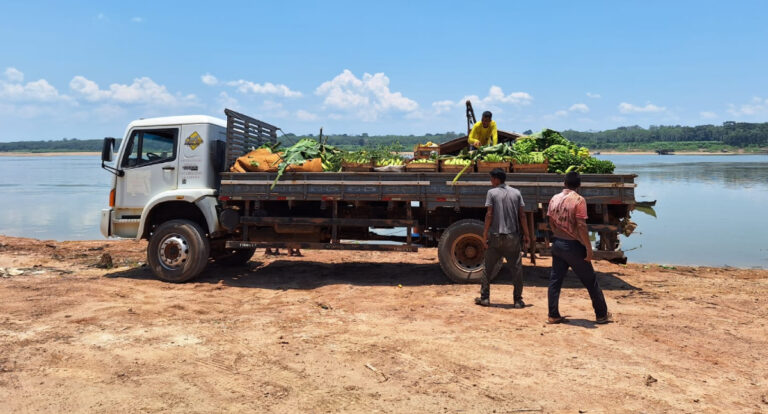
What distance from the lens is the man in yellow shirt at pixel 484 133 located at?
30.3 feet

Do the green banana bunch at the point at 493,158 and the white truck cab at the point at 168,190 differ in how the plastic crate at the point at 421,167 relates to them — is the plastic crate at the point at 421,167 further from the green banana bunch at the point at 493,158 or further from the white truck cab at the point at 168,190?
the white truck cab at the point at 168,190

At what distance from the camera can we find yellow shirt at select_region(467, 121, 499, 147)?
927 centimetres

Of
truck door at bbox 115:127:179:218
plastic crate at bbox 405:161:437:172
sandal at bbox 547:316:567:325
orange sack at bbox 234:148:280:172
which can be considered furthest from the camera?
truck door at bbox 115:127:179:218

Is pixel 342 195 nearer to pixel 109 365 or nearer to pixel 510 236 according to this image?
pixel 510 236

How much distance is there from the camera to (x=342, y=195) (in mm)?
8211

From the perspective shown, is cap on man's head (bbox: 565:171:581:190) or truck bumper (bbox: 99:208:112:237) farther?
truck bumper (bbox: 99:208:112:237)

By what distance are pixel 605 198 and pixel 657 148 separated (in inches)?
5050

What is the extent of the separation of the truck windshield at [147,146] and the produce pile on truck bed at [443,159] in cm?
125

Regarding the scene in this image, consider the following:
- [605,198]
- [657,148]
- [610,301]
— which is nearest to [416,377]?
[610,301]

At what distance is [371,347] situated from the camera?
17.2ft

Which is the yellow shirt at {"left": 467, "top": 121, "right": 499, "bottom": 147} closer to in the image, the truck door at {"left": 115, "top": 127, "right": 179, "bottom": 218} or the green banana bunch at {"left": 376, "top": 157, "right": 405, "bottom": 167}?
the green banana bunch at {"left": 376, "top": 157, "right": 405, "bottom": 167}

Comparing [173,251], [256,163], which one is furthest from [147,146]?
[256,163]

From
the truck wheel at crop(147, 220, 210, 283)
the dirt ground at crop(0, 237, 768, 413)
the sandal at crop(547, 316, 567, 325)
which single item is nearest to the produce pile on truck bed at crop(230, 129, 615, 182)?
the truck wheel at crop(147, 220, 210, 283)

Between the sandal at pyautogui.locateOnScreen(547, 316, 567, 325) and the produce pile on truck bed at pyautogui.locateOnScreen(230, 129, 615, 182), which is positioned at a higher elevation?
the produce pile on truck bed at pyautogui.locateOnScreen(230, 129, 615, 182)
